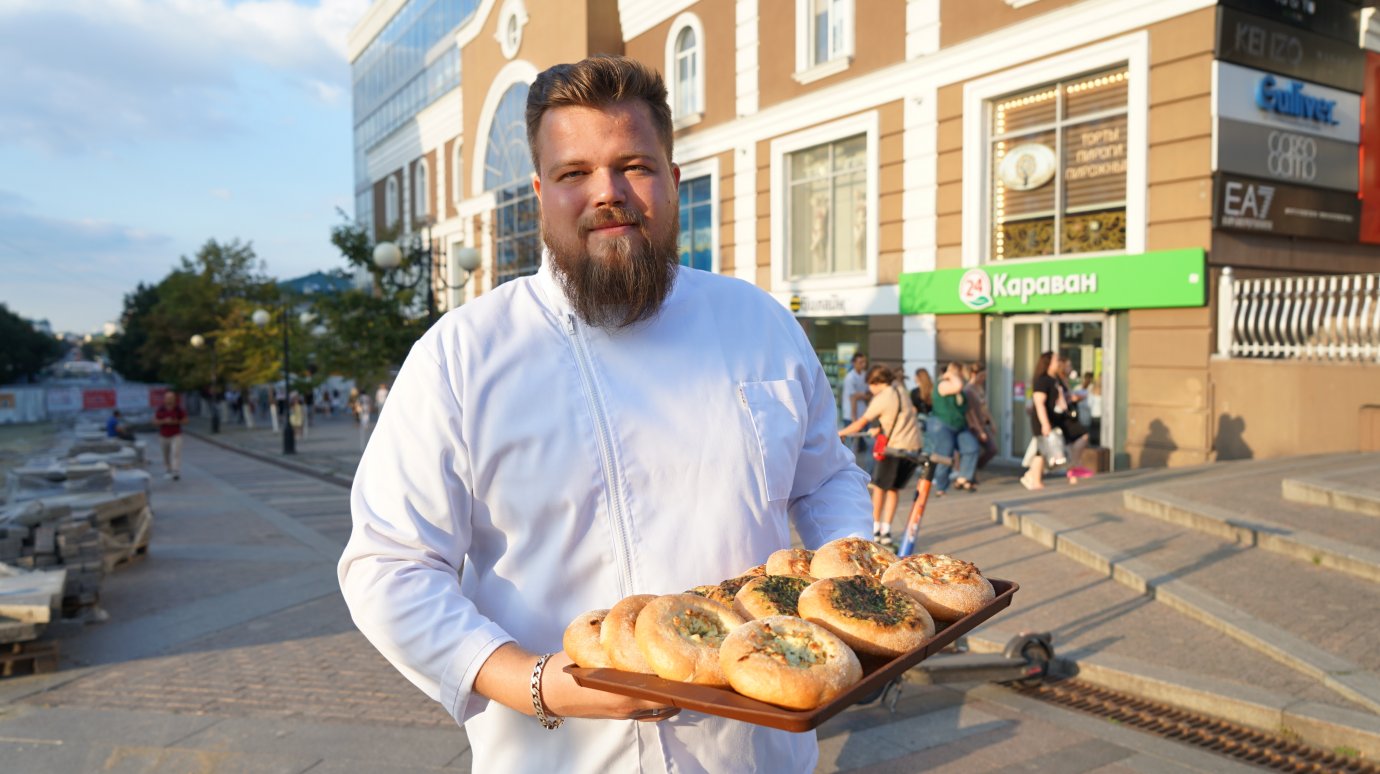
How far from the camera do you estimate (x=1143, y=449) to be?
1356cm

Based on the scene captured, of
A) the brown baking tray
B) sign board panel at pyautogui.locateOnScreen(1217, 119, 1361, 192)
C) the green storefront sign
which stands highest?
sign board panel at pyautogui.locateOnScreen(1217, 119, 1361, 192)

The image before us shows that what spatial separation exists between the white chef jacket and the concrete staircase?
4616 millimetres

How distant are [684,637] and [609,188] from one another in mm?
894

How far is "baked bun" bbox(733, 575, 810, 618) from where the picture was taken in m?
1.58

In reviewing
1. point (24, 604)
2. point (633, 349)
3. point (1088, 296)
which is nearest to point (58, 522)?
point (24, 604)

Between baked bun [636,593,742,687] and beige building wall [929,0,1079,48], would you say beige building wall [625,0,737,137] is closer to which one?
beige building wall [929,0,1079,48]

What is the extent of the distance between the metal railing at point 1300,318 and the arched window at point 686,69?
41.5ft

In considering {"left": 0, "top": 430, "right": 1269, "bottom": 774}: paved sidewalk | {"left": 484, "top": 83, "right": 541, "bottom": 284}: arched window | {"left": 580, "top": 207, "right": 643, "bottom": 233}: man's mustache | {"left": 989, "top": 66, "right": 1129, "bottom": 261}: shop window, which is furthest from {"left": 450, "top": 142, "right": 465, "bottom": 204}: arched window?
{"left": 580, "top": 207, "right": 643, "bottom": 233}: man's mustache

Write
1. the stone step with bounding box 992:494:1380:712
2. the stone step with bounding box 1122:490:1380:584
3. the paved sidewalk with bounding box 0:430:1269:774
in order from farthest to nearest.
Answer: the stone step with bounding box 1122:490:1380:584 → the stone step with bounding box 992:494:1380:712 → the paved sidewalk with bounding box 0:430:1269:774

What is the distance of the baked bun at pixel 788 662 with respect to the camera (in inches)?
52.9

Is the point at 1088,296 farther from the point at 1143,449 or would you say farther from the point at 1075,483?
the point at 1075,483

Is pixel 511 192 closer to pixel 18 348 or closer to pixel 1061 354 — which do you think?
pixel 1061 354

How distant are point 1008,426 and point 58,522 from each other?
13.5 meters

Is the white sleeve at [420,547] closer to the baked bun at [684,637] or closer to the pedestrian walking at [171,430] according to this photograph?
the baked bun at [684,637]
